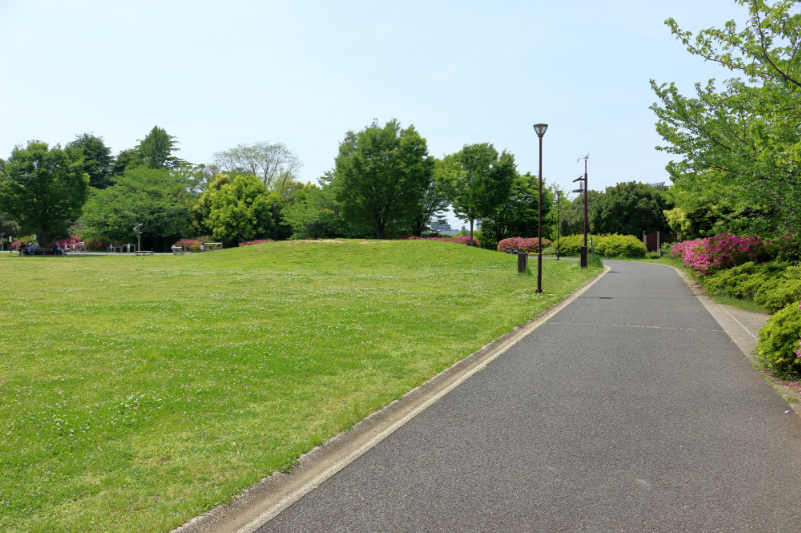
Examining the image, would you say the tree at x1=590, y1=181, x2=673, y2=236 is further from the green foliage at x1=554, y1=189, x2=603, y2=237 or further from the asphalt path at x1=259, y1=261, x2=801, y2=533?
the asphalt path at x1=259, y1=261, x2=801, y2=533

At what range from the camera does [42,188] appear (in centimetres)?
5225

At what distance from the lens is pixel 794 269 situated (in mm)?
13367

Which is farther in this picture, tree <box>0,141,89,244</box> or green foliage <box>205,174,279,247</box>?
green foliage <box>205,174,279,247</box>

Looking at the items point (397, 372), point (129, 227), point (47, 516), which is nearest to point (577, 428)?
point (397, 372)

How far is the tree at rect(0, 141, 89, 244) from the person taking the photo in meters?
51.5

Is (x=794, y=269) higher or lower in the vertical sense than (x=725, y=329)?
higher

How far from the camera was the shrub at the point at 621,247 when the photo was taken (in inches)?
2023

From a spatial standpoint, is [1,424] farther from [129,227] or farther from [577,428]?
[129,227]

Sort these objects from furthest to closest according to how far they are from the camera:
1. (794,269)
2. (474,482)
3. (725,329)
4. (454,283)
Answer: (454,283), (794,269), (725,329), (474,482)

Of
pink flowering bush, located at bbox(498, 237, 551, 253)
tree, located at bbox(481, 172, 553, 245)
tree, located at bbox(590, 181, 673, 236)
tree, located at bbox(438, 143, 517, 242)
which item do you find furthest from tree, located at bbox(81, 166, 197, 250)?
tree, located at bbox(590, 181, 673, 236)

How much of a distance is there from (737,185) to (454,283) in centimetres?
1111

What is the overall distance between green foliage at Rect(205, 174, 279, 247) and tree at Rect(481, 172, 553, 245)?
29.1 metres

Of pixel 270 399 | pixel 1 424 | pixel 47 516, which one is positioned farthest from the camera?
pixel 270 399

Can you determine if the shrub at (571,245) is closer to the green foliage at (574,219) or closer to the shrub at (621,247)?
the shrub at (621,247)
